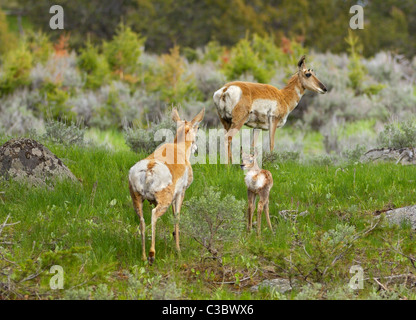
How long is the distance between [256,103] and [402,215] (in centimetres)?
332

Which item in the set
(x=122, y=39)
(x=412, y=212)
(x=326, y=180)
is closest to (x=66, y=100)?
(x=122, y=39)

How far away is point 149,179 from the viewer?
625 centimetres

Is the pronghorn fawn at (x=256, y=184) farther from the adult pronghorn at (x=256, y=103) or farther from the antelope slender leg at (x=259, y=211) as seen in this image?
the adult pronghorn at (x=256, y=103)

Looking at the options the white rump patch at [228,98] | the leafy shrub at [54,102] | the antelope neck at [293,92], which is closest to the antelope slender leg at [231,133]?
the white rump patch at [228,98]

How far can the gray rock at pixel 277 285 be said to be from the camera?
6.45 m

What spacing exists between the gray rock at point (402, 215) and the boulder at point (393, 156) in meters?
2.77

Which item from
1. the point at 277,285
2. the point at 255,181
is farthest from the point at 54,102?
the point at 277,285

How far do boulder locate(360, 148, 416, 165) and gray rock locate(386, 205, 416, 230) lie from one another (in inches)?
109

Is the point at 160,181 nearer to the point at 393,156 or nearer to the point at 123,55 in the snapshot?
the point at 393,156

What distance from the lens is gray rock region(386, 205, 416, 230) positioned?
25.8ft

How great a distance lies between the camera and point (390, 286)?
654cm

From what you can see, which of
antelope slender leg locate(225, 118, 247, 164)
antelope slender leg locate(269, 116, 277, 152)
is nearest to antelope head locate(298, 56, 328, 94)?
antelope slender leg locate(269, 116, 277, 152)

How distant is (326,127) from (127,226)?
13654mm
